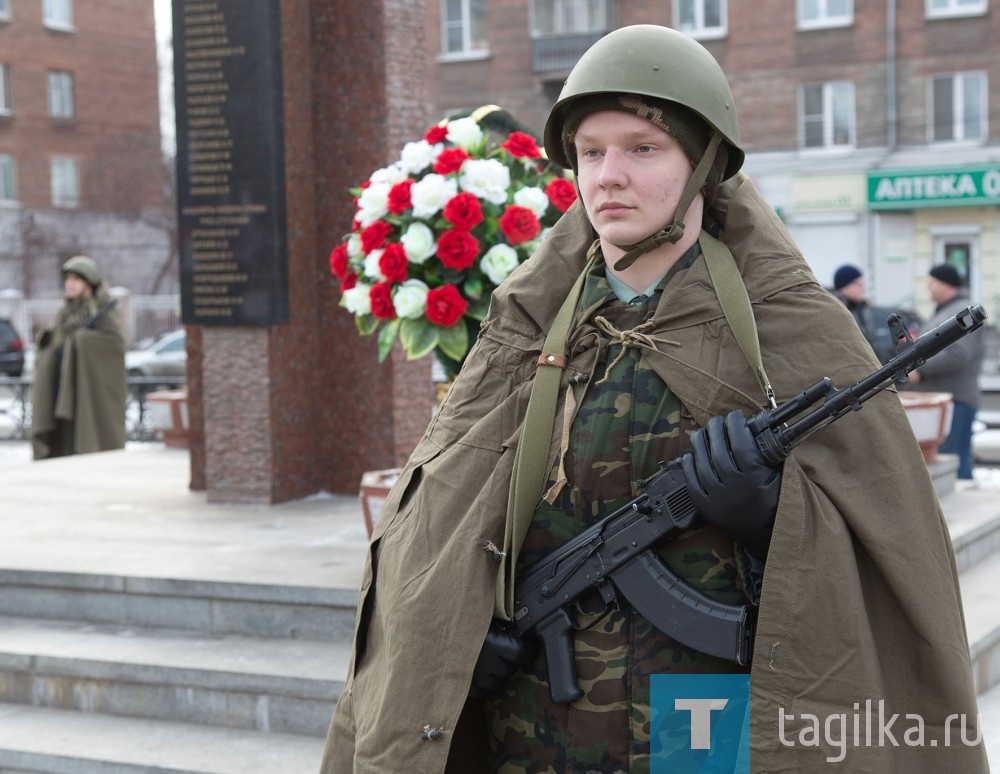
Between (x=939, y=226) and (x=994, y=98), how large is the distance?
109 inches

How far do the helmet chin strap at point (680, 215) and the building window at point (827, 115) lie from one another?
26.1 meters

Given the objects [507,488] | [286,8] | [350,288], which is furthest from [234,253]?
[507,488]

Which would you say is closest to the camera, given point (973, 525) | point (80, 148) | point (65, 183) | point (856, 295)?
point (973, 525)

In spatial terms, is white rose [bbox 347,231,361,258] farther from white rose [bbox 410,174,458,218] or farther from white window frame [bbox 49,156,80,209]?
white window frame [bbox 49,156,80,209]

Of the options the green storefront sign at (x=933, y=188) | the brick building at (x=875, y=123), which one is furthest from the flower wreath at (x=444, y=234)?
the green storefront sign at (x=933, y=188)

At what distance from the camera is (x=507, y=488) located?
247 centimetres

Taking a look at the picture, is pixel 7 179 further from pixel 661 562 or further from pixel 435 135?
pixel 661 562

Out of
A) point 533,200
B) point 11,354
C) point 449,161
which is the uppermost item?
point 449,161

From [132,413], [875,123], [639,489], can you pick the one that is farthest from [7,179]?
[639,489]

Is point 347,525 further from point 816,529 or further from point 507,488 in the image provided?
point 816,529

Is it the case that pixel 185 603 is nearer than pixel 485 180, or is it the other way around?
pixel 485 180

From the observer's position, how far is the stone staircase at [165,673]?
15.2 feet

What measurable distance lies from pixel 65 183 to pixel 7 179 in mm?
1949

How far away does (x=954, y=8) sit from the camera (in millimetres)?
26172
